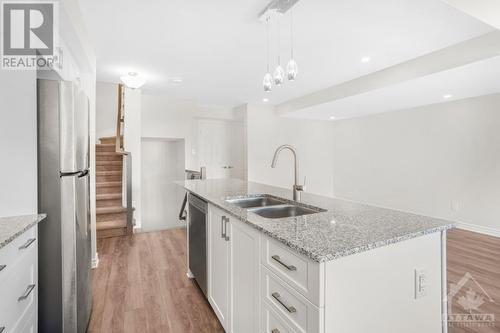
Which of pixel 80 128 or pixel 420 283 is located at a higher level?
pixel 80 128

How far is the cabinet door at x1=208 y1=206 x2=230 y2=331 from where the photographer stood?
5.61ft

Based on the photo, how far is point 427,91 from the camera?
3.76 metres

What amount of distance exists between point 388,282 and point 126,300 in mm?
2155

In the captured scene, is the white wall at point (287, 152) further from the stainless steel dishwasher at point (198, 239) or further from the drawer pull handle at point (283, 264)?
the drawer pull handle at point (283, 264)

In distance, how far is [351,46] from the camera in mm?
2928

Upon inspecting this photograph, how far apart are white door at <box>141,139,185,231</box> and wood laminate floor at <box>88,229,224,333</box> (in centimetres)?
216

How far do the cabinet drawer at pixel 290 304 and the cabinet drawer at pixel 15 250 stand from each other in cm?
109

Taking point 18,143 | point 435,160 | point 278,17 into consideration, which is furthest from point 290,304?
point 435,160

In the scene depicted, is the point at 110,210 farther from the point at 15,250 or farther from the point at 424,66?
the point at 424,66

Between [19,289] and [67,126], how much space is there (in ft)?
2.73

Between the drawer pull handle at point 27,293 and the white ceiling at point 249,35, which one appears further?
the white ceiling at point 249,35

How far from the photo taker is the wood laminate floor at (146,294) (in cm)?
190

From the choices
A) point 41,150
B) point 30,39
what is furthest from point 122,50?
point 41,150

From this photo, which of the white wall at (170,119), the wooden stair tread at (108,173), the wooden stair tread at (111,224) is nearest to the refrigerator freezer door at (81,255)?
the wooden stair tread at (111,224)
